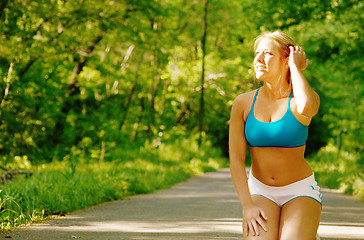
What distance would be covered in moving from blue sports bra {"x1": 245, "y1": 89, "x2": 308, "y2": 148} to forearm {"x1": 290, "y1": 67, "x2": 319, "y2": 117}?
0.10 meters

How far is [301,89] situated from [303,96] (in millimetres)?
51

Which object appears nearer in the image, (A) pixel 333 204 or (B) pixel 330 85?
(A) pixel 333 204

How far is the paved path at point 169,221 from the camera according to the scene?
6.54 meters

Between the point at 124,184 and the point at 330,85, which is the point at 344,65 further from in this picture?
the point at 330,85

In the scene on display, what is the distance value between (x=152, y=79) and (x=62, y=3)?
61.7ft

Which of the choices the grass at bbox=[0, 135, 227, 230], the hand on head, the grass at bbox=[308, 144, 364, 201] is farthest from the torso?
the grass at bbox=[308, 144, 364, 201]

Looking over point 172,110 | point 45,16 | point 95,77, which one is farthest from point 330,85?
point 45,16

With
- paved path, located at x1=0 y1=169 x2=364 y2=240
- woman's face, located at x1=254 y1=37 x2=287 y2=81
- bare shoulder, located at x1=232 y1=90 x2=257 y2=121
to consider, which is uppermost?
woman's face, located at x1=254 y1=37 x2=287 y2=81

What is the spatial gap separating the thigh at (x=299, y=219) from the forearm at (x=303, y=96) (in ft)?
1.71

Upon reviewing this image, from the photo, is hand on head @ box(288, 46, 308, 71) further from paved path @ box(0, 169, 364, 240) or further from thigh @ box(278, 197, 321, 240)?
paved path @ box(0, 169, 364, 240)

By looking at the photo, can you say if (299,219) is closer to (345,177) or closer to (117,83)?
(345,177)

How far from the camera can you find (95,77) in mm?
23094

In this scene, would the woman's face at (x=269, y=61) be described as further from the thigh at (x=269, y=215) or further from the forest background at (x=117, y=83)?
the forest background at (x=117, y=83)

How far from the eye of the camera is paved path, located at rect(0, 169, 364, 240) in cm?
654
